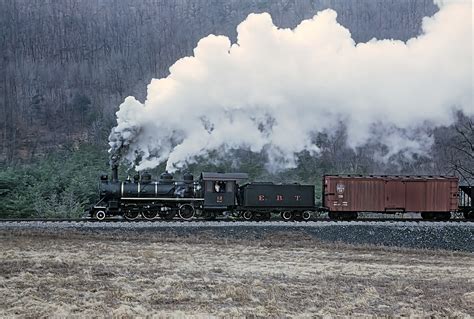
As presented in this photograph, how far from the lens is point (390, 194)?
27.8m

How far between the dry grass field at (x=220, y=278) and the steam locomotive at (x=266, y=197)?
4140 mm

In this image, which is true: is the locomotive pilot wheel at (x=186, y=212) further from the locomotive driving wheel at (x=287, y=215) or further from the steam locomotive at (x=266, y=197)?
the locomotive driving wheel at (x=287, y=215)

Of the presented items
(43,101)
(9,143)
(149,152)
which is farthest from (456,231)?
(43,101)

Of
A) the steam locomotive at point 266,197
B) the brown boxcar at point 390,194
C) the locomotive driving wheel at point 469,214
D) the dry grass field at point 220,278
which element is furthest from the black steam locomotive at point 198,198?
the locomotive driving wheel at point 469,214

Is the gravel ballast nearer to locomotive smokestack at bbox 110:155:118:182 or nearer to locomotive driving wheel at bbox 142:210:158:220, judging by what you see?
locomotive driving wheel at bbox 142:210:158:220

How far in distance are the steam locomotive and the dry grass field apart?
13.6 feet

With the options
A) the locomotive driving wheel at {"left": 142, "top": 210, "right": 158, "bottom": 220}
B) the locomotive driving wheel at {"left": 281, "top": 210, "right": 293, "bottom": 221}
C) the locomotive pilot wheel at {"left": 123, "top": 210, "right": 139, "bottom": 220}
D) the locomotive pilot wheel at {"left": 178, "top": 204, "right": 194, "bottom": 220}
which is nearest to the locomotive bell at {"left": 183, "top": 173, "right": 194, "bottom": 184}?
the locomotive pilot wheel at {"left": 178, "top": 204, "right": 194, "bottom": 220}

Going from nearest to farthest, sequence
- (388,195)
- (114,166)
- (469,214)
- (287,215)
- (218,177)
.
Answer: (218,177), (114,166), (287,215), (388,195), (469,214)

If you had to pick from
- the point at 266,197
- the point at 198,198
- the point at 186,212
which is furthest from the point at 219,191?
the point at 266,197

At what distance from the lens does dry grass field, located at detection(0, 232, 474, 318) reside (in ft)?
35.5

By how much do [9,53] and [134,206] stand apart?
7739cm

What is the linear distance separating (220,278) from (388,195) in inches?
625

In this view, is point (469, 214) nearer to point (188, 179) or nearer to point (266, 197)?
point (266, 197)

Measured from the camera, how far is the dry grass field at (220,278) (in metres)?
10.8
